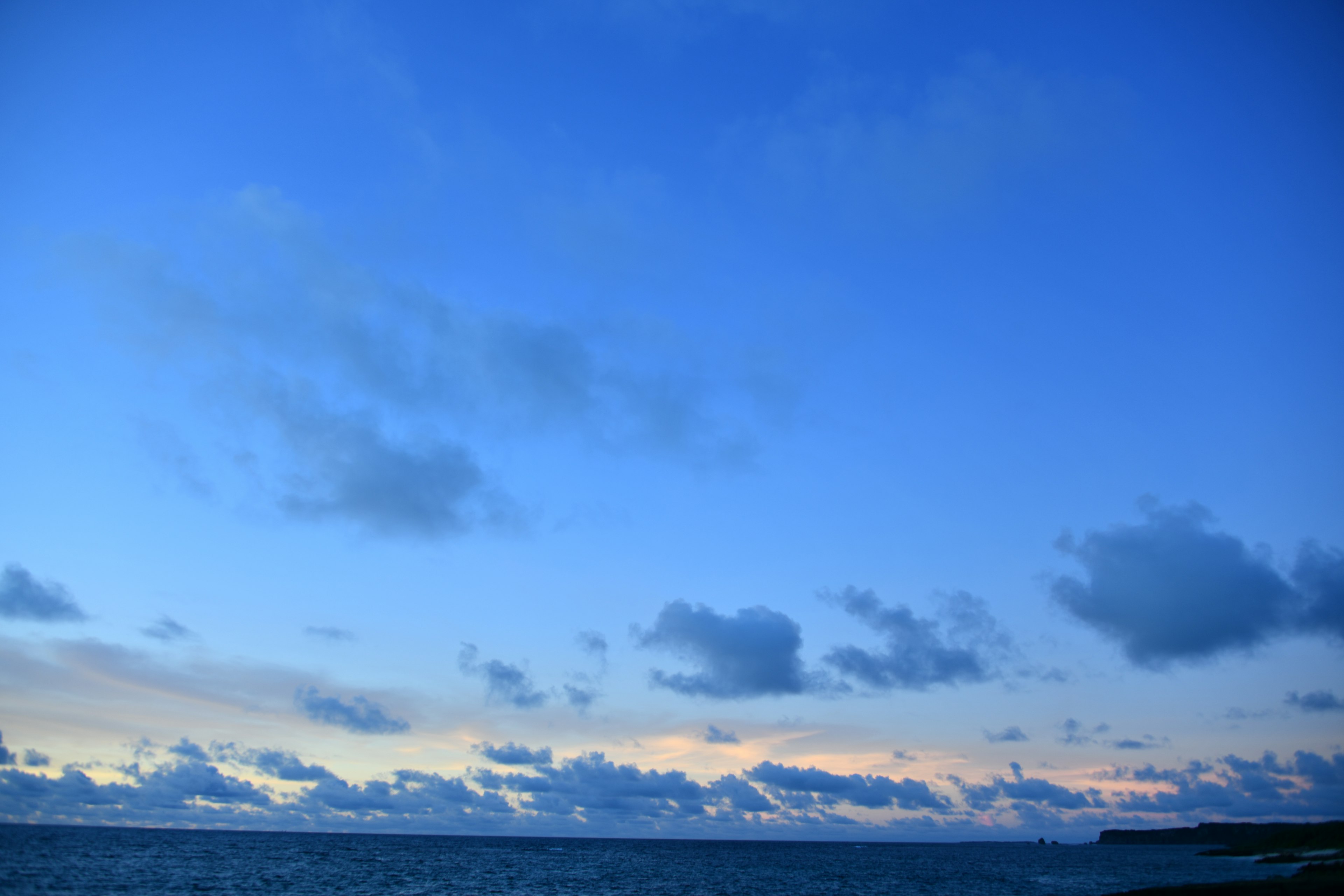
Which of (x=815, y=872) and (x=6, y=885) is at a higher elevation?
(x=6, y=885)

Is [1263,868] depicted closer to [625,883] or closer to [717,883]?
[717,883]

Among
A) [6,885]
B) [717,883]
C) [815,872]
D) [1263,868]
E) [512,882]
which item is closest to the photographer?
[6,885]

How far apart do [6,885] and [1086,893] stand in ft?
529

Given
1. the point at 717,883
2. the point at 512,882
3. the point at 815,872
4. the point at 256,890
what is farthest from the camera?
the point at 815,872

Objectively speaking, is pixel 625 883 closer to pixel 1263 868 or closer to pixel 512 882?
pixel 512 882

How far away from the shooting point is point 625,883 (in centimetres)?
13975

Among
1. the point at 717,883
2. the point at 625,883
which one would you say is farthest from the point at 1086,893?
the point at 625,883

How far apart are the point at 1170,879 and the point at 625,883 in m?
107

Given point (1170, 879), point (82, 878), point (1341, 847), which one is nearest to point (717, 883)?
point (1170, 879)

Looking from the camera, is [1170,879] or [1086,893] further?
[1170,879]

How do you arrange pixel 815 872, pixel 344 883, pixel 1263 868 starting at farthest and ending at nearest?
pixel 815 872
pixel 1263 868
pixel 344 883

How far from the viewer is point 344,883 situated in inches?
4926

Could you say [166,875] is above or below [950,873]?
above

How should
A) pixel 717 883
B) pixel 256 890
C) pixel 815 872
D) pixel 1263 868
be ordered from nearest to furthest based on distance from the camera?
pixel 256 890, pixel 717 883, pixel 1263 868, pixel 815 872
